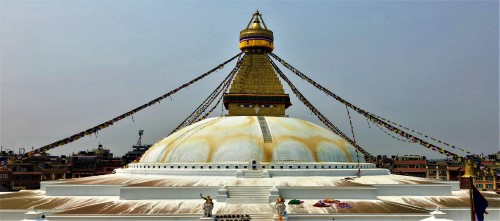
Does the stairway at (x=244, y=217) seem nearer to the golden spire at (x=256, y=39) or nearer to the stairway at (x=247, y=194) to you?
the stairway at (x=247, y=194)

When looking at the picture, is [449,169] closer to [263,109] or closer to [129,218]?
[263,109]

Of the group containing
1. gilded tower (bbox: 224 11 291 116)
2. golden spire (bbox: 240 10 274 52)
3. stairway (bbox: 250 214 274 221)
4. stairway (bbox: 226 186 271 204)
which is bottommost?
stairway (bbox: 250 214 274 221)

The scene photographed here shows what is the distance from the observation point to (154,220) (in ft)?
51.7

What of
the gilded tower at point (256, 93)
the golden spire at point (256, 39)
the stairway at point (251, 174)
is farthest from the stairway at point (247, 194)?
the golden spire at point (256, 39)

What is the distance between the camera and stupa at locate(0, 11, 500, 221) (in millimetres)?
16547

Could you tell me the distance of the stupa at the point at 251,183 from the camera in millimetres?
16547

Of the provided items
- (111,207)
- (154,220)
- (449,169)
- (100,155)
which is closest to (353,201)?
(154,220)

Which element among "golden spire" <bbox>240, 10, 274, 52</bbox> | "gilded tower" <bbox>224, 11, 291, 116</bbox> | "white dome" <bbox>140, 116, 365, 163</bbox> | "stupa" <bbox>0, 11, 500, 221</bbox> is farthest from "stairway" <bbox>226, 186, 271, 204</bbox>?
"golden spire" <bbox>240, 10, 274, 52</bbox>

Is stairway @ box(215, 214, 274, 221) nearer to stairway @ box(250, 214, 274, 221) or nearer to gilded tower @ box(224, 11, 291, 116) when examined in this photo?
stairway @ box(250, 214, 274, 221)

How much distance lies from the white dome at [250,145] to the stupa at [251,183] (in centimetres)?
5

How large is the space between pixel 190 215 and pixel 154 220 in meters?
1.33

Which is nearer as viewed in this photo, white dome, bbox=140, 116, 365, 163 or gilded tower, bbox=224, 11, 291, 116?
white dome, bbox=140, 116, 365, 163

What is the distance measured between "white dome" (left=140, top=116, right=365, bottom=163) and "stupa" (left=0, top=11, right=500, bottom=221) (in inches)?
2.1

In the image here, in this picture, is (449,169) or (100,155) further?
(100,155)
